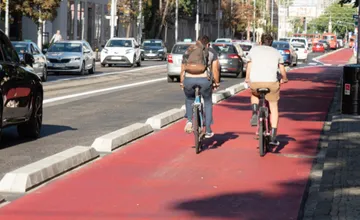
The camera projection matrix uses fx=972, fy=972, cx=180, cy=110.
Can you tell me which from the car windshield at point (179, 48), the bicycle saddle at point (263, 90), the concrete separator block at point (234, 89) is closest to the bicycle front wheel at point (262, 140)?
the bicycle saddle at point (263, 90)

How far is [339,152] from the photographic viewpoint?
41.9ft

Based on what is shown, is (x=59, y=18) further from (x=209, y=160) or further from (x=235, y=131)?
(x=209, y=160)

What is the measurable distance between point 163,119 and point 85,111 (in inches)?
152

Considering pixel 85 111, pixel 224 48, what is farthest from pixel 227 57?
pixel 85 111

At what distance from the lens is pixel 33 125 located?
49.9 ft

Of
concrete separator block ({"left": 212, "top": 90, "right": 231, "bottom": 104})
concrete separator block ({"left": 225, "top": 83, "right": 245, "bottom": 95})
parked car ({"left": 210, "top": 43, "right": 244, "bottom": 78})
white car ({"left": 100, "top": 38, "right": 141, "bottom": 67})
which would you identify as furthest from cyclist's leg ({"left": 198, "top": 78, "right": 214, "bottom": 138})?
white car ({"left": 100, "top": 38, "right": 141, "bottom": 67})

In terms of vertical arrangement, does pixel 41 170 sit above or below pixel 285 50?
below

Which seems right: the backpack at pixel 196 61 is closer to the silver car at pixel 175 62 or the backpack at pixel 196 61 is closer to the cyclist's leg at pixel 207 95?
the cyclist's leg at pixel 207 95

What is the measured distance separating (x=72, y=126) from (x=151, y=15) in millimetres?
73931

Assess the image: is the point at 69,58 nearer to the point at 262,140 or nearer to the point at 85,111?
the point at 85,111

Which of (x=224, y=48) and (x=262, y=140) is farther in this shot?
(x=224, y=48)

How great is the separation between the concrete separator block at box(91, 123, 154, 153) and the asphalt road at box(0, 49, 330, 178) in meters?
0.51

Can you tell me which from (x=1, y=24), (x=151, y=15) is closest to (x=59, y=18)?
(x=1, y=24)

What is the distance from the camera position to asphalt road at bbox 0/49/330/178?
13930 mm
